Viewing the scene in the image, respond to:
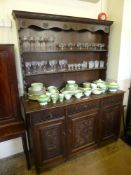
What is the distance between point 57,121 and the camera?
5.14ft

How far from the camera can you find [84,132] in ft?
5.96

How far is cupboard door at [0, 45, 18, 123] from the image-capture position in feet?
4.81

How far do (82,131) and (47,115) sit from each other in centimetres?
60

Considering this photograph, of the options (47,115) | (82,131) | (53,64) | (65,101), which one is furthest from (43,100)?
(82,131)

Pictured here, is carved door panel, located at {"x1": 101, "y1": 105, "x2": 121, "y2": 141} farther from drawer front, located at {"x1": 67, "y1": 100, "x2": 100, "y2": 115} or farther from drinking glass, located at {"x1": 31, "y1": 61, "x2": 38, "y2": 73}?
drinking glass, located at {"x1": 31, "y1": 61, "x2": 38, "y2": 73}

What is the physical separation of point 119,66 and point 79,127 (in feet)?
3.80

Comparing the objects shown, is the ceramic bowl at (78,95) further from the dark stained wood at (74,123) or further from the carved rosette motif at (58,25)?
the carved rosette motif at (58,25)

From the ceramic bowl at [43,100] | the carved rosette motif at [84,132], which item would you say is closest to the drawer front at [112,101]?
the carved rosette motif at [84,132]

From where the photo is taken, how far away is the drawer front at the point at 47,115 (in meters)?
1.43

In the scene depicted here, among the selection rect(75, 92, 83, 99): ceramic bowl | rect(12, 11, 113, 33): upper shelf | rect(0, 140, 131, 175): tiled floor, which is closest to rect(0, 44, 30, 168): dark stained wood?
rect(12, 11, 113, 33): upper shelf

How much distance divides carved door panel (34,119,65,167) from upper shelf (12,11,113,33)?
1.18m

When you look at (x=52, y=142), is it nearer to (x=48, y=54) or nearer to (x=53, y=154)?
(x=53, y=154)

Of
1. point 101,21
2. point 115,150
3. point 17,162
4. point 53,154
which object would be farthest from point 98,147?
point 101,21

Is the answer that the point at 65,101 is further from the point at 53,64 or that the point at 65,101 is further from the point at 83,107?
the point at 53,64
